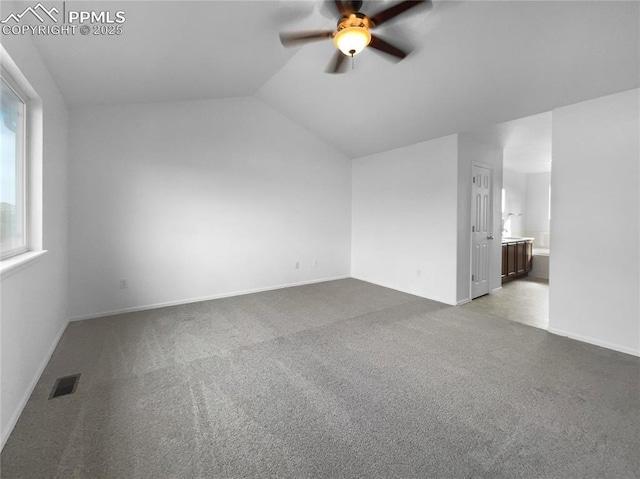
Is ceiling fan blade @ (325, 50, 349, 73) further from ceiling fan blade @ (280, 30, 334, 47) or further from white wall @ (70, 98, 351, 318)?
white wall @ (70, 98, 351, 318)

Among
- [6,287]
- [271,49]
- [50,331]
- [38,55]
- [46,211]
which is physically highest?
[271,49]

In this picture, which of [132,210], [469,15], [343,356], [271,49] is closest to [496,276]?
[343,356]

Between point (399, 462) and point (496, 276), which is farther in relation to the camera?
point (496, 276)

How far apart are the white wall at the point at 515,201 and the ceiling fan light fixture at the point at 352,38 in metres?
6.26

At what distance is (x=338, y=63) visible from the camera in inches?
108

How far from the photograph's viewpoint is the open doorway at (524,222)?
3.90m

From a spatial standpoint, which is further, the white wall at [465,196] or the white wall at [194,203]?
the white wall at [465,196]

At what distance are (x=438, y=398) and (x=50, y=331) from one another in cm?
344

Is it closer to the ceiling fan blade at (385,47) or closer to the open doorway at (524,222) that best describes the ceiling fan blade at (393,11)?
the ceiling fan blade at (385,47)

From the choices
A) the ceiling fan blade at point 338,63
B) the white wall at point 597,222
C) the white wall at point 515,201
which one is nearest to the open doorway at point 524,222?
the white wall at point 515,201

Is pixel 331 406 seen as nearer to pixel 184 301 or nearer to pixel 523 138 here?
pixel 184 301

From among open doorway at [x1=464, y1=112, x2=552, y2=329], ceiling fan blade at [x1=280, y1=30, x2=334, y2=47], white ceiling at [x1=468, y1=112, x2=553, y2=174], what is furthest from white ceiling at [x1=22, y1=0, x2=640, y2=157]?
open doorway at [x1=464, y1=112, x2=552, y2=329]

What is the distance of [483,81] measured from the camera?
2.97 metres

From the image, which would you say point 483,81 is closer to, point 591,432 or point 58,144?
point 591,432
